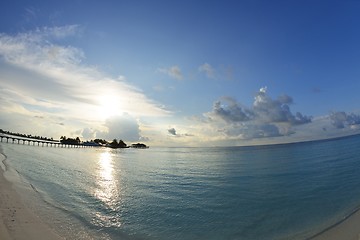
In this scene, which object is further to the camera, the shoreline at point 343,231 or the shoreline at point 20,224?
the shoreline at point 343,231

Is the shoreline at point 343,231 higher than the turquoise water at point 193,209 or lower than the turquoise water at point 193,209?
higher

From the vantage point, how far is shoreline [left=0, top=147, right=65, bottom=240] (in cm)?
1273

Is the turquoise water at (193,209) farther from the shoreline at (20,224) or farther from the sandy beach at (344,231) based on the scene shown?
the shoreline at (20,224)

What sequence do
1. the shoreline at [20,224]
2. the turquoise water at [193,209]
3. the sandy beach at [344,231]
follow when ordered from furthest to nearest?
the turquoise water at [193,209] → the sandy beach at [344,231] → the shoreline at [20,224]

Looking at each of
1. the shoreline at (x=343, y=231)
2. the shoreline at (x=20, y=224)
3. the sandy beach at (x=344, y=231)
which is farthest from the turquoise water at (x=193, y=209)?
the shoreline at (x=20, y=224)

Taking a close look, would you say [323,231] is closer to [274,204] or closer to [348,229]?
[348,229]

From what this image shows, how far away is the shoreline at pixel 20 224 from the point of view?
12.7 meters

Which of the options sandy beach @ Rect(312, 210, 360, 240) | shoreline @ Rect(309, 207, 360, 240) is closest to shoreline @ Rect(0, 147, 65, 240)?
shoreline @ Rect(309, 207, 360, 240)

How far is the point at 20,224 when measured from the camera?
1440 centimetres

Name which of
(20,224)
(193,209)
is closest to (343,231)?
(193,209)

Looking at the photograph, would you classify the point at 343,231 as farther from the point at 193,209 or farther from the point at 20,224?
the point at 20,224

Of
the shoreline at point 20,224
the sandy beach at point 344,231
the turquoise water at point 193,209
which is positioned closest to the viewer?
the shoreline at point 20,224

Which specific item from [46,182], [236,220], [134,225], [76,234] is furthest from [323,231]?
[46,182]

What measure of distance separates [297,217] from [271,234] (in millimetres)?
5203
